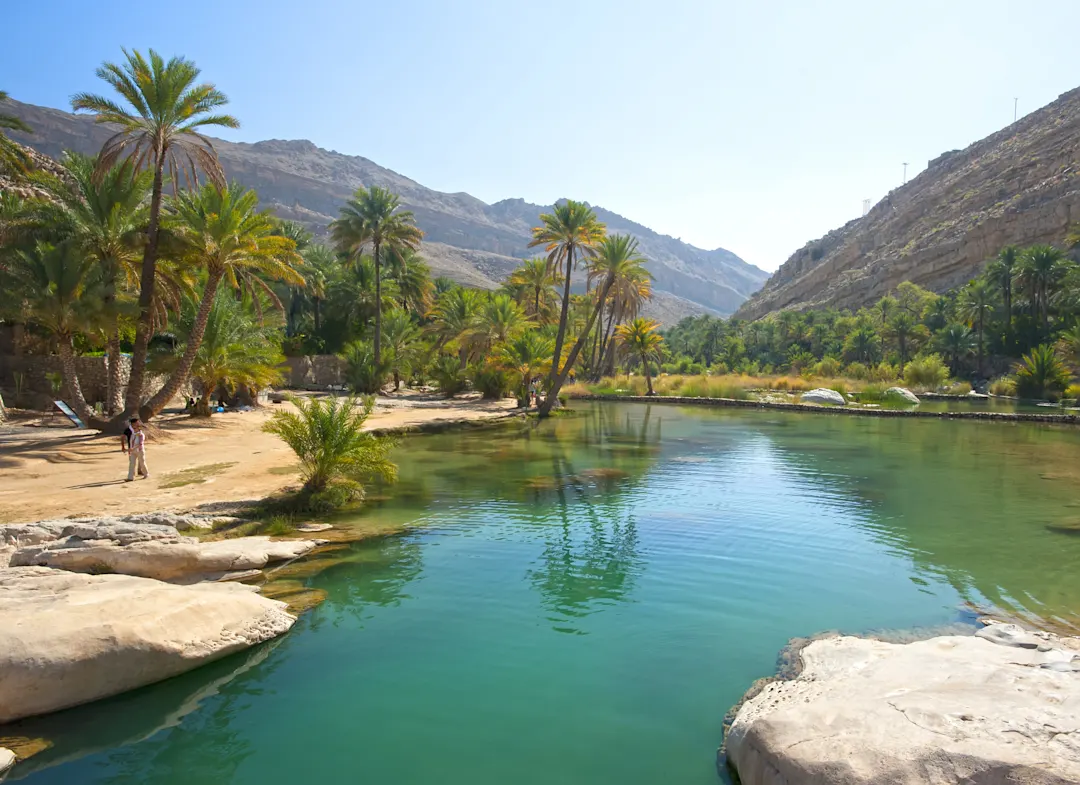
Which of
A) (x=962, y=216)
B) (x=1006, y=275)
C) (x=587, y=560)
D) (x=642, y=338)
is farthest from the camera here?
(x=962, y=216)

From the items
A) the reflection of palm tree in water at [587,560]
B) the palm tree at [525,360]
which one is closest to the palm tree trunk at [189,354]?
the reflection of palm tree in water at [587,560]

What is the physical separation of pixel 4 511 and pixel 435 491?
8.28 meters

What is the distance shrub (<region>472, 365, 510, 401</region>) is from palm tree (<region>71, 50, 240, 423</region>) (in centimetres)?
2372

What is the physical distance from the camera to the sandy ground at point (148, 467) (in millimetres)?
12555

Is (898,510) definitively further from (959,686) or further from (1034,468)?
(959,686)

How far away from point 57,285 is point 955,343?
67.4 meters

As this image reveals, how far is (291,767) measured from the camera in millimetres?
5535

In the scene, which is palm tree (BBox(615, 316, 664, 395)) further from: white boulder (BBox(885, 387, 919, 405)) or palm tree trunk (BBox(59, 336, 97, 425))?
palm tree trunk (BBox(59, 336, 97, 425))

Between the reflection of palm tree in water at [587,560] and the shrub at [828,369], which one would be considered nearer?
the reflection of palm tree in water at [587,560]

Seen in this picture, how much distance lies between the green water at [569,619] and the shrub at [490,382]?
80.5 feet

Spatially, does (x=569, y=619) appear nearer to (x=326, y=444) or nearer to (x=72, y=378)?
(x=326, y=444)

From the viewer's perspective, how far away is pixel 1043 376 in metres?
44.3

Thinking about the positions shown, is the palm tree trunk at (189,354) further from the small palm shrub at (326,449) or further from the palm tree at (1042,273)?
the palm tree at (1042,273)

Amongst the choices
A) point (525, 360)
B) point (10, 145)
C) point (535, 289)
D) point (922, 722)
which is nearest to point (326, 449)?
point (922, 722)
